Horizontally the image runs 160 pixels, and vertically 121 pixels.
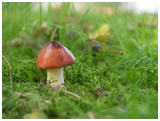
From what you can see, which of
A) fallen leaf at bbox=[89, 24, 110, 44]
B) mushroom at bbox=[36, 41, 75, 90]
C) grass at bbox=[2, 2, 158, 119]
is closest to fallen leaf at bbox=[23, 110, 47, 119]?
grass at bbox=[2, 2, 158, 119]

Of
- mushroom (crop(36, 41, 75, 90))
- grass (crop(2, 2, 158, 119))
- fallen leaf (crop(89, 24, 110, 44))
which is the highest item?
fallen leaf (crop(89, 24, 110, 44))

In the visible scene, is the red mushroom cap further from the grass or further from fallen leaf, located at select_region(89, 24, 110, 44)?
fallen leaf, located at select_region(89, 24, 110, 44)

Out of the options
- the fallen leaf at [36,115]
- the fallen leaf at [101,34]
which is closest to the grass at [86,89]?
the fallen leaf at [36,115]

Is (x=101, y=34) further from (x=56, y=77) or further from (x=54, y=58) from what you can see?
(x=54, y=58)

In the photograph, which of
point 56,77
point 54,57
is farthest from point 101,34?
point 54,57

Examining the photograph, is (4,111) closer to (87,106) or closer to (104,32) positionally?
(87,106)

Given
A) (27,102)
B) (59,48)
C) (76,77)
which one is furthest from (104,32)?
(27,102)

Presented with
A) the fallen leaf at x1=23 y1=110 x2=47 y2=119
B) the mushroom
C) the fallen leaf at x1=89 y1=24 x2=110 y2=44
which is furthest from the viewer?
the fallen leaf at x1=89 y1=24 x2=110 y2=44

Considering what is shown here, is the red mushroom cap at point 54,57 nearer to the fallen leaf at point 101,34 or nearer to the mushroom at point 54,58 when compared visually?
the mushroom at point 54,58

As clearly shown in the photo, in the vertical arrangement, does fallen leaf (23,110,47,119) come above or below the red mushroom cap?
below
